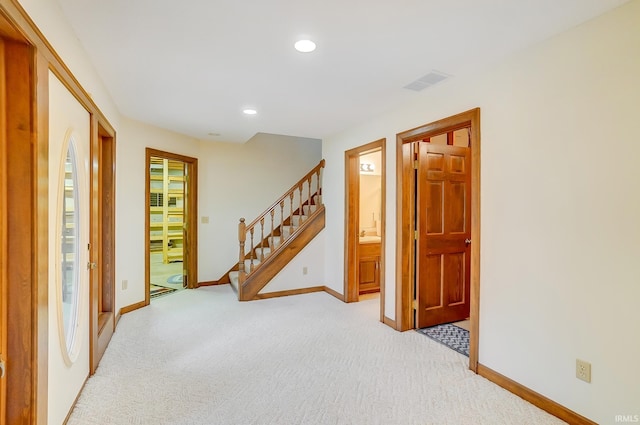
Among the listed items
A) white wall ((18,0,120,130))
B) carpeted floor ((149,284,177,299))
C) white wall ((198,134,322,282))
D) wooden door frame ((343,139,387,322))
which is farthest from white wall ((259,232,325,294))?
white wall ((18,0,120,130))

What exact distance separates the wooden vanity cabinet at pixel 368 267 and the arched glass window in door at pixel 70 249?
3396mm

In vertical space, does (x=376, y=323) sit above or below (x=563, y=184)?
below

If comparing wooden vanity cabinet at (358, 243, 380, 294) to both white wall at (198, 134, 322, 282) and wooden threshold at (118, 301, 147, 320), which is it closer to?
white wall at (198, 134, 322, 282)

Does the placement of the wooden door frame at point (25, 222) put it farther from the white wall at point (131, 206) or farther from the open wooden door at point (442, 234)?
the open wooden door at point (442, 234)

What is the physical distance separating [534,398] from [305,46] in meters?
2.86

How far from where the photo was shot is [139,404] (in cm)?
216

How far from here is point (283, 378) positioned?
251cm

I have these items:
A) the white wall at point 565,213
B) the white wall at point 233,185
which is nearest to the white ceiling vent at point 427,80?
the white wall at point 565,213

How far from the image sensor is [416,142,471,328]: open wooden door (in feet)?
11.6

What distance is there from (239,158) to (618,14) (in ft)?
16.6

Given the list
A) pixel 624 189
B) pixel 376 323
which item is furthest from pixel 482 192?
pixel 376 323

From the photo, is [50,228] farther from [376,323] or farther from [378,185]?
[378,185]

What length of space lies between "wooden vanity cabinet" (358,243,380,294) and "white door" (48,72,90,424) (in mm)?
3360

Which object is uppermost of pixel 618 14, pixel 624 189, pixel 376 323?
pixel 618 14
